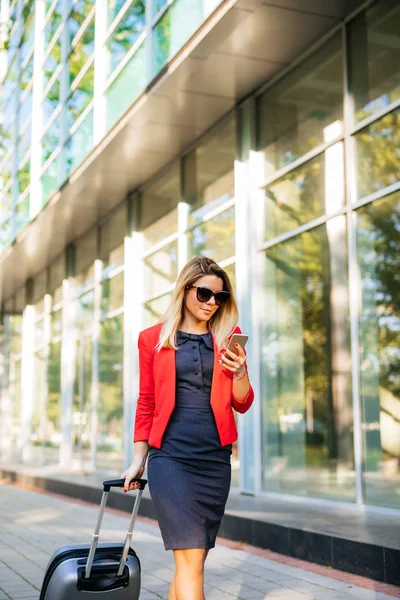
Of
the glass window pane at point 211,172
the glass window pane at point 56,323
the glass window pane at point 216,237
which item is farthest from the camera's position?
the glass window pane at point 56,323

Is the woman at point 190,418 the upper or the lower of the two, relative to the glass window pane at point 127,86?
lower

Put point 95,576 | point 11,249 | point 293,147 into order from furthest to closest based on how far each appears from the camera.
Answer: point 11,249
point 293,147
point 95,576

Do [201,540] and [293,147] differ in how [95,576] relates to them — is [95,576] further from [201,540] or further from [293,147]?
[293,147]

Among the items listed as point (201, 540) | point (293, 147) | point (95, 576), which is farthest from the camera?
point (293, 147)

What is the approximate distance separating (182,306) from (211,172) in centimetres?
921

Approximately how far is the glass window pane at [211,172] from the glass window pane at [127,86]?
4.52 feet

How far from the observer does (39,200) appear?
1747cm

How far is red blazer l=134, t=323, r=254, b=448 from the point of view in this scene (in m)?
3.29

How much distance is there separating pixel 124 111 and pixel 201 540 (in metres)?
9.72

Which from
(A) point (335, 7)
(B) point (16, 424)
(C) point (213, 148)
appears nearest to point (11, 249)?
(B) point (16, 424)

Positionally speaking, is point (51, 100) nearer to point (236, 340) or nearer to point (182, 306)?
point (182, 306)

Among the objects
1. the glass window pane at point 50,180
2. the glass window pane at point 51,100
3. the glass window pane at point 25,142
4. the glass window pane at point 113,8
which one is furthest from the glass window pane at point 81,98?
the glass window pane at point 25,142

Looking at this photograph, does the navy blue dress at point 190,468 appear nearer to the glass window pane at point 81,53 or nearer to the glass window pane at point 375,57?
the glass window pane at point 375,57

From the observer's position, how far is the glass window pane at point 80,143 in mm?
14219
